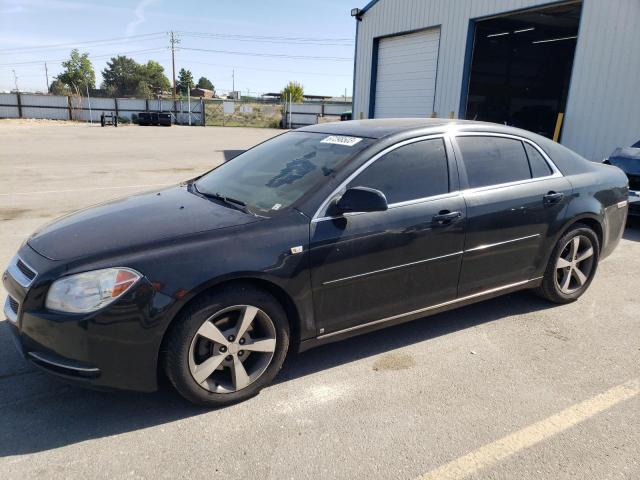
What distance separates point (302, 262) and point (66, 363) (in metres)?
1.36

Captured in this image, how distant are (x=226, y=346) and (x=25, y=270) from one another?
3.88 ft

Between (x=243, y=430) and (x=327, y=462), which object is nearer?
(x=327, y=462)

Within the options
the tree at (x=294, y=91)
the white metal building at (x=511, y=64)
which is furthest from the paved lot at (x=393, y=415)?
the tree at (x=294, y=91)

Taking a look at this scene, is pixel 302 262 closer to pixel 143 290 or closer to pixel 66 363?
pixel 143 290

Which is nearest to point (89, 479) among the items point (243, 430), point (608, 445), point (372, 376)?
point (243, 430)

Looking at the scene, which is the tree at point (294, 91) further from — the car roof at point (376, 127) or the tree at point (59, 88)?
the car roof at point (376, 127)

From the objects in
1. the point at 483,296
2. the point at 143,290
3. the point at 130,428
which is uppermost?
the point at 143,290

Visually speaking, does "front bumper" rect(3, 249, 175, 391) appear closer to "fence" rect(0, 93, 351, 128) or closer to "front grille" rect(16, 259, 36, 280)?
"front grille" rect(16, 259, 36, 280)

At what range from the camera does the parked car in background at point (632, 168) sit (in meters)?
7.31

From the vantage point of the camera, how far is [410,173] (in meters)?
3.45

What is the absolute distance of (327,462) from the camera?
243cm

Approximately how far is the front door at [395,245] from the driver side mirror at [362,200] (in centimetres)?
13

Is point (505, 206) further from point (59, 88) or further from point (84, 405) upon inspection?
point (59, 88)

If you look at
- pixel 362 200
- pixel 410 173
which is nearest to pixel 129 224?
pixel 362 200
